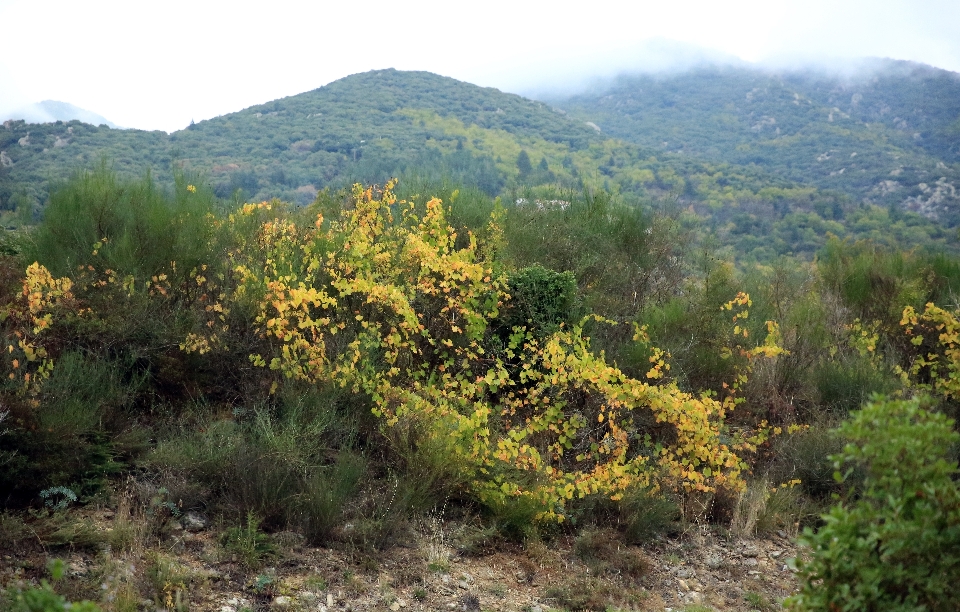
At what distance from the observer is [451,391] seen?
6.02m

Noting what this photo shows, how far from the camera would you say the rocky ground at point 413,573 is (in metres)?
3.84

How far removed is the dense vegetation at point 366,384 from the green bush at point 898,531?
1.88 meters

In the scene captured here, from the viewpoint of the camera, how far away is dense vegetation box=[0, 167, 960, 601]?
4.82 metres

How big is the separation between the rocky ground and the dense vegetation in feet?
0.56

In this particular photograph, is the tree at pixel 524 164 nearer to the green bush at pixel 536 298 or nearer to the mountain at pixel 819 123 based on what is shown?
the mountain at pixel 819 123

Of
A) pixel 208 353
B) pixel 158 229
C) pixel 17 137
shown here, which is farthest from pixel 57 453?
pixel 17 137

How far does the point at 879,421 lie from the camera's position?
2.36 m

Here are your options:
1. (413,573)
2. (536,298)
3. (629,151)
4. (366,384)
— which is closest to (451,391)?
(366,384)

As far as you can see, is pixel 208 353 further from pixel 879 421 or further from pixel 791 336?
pixel 791 336

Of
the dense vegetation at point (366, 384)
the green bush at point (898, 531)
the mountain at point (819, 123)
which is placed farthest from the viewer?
the mountain at point (819, 123)

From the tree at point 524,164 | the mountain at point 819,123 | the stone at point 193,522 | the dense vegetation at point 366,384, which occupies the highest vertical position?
the mountain at point 819,123

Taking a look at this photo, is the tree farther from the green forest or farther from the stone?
the stone

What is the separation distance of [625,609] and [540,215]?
6009mm

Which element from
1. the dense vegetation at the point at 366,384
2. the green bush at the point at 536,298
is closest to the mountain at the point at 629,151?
the dense vegetation at the point at 366,384
